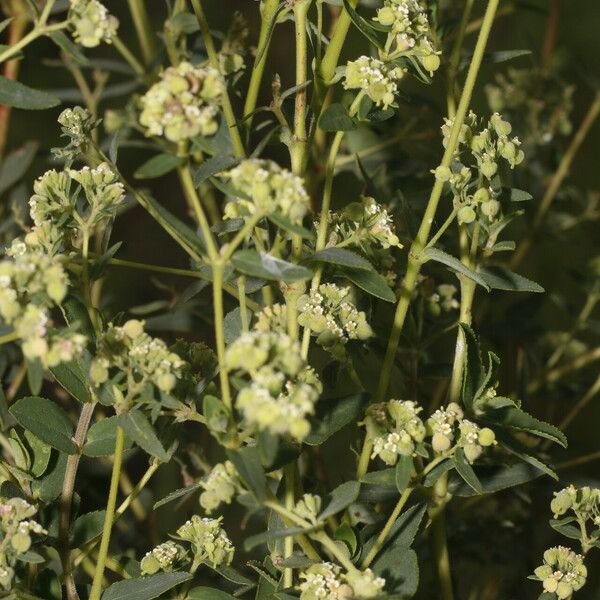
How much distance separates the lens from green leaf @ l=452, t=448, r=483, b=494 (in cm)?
81

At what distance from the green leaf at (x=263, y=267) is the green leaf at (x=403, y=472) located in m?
0.20

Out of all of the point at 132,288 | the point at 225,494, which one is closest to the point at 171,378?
the point at 225,494

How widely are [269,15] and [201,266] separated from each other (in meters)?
0.24

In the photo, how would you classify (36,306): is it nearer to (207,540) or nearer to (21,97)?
(21,97)

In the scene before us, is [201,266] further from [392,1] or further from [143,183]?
[143,183]

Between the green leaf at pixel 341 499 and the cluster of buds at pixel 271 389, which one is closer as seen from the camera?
the cluster of buds at pixel 271 389

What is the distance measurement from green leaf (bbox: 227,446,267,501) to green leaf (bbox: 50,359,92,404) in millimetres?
203

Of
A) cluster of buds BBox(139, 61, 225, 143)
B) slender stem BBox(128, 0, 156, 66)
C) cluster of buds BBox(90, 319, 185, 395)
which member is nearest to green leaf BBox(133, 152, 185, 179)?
cluster of buds BBox(139, 61, 225, 143)

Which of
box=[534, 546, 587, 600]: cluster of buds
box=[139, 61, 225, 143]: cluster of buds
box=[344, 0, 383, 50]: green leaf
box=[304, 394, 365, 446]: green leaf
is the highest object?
box=[344, 0, 383, 50]: green leaf

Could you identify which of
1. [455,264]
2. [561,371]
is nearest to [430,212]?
[455,264]

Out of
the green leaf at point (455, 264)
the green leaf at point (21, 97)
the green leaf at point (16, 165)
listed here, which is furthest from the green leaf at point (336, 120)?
the green leaf at point (16, 165)

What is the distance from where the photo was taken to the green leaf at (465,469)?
81 centimetres

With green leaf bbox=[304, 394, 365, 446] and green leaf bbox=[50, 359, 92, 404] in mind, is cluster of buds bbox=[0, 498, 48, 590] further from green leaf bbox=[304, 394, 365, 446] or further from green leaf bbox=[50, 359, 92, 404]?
green leaf bbox=[304, 394, 365, 446]

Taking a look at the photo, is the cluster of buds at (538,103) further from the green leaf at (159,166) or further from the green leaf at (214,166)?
the green leaf at (159,166)
